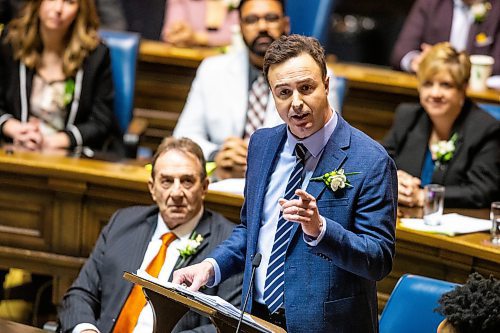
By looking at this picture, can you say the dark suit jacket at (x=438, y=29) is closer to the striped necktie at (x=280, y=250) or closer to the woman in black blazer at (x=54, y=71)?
the woman in black blazer at (x=54, y=71)

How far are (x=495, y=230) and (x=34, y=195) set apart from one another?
5.85 feet

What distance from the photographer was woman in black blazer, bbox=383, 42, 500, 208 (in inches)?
170

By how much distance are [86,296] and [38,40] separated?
1.72m

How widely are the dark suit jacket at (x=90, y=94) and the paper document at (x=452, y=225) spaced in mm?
1653

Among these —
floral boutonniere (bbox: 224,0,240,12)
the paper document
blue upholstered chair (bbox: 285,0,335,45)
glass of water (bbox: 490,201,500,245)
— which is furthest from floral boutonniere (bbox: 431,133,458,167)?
floral boutonniere (bbox: 224,0,240,12)

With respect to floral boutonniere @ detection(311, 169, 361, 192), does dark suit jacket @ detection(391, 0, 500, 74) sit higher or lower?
lower

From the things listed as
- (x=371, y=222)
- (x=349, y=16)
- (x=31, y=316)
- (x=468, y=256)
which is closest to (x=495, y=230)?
(x=468, y=256)

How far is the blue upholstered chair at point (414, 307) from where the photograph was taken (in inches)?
121

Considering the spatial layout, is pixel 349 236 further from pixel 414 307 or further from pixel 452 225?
pixel 452 225

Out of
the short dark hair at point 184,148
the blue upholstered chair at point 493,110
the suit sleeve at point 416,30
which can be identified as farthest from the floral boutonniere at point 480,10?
the short dark hair at point 184,148

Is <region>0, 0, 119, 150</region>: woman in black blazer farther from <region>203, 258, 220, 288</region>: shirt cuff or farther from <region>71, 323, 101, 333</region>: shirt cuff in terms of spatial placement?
<region>203, 258, 220, 288</region>: shirt cuff

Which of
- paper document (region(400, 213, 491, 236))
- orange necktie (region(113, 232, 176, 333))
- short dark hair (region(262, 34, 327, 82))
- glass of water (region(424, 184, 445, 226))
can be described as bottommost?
orange necktie (region(113, 232, 176, 333))

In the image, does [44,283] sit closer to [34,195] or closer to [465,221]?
[34,195]

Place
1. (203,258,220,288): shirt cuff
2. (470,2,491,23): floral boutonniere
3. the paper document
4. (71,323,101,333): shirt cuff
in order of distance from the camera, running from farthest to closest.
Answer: (470,2,491,23): floral boutonniere → the paper document → (71,323,101,333): shirt cuff → (203,258,220,288): shirt cuff
